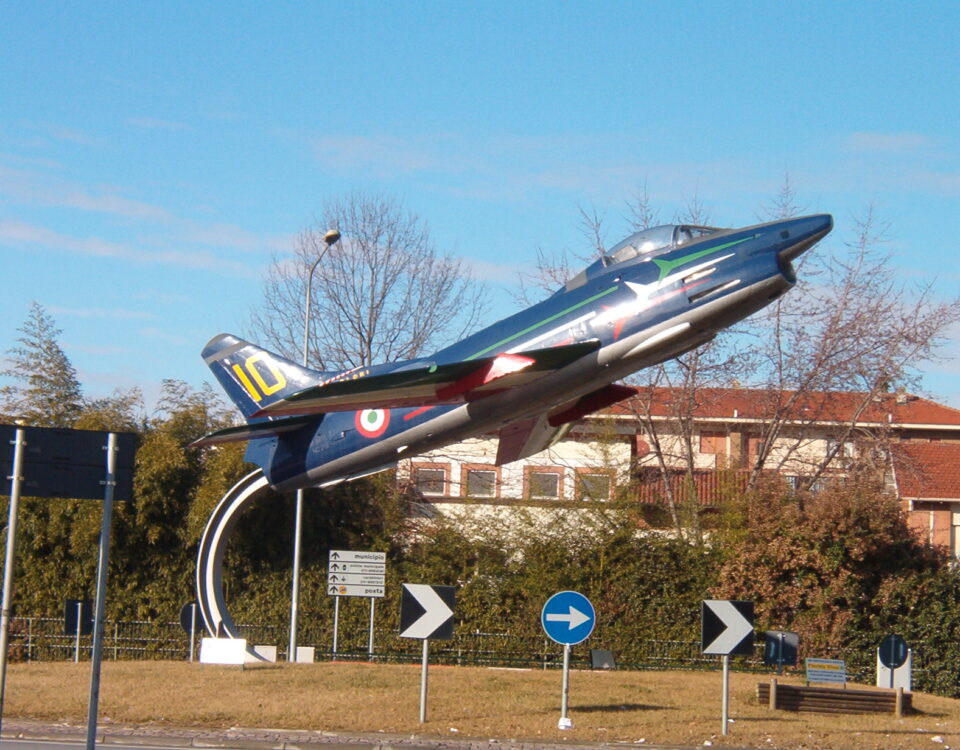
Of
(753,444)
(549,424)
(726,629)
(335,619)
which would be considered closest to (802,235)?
(726,629)

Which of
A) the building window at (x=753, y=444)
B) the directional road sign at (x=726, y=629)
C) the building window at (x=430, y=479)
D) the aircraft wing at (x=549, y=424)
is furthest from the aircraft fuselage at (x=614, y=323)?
the building window at (x=753, y=444)

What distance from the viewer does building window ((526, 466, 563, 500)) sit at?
3200 centimetres

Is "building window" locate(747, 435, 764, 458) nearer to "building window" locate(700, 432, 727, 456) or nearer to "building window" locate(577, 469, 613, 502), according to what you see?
"building window" locate(700, 432, 727, 456)

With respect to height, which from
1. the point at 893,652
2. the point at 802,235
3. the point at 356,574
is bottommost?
the point at 893,652

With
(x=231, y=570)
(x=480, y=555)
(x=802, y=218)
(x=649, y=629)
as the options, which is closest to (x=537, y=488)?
(x=480, y=555)

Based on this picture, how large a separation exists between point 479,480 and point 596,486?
7799 mm

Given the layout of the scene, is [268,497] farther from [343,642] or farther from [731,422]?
[731,422]

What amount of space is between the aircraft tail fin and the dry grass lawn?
492 centimetres

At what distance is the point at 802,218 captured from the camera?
15055mm

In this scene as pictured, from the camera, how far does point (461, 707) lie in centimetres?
1470

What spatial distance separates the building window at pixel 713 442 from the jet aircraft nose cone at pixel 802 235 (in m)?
20.9

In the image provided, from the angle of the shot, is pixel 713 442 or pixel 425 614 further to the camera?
pixel 713 442

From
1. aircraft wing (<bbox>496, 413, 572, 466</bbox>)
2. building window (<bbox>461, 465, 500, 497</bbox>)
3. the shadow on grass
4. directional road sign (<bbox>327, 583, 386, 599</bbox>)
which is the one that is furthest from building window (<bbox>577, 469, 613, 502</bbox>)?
the shadow on grass

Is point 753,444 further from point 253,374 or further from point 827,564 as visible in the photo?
point 253,374
